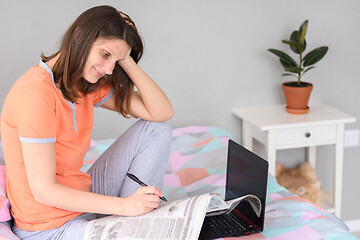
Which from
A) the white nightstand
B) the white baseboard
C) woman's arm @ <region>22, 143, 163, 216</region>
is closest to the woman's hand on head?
woman's arm @ <region>22, 143, 163, 216</region>

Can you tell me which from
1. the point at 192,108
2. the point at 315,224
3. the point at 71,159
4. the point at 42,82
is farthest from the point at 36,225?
the point at 192,108

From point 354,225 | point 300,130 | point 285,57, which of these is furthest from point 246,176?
point 354,225

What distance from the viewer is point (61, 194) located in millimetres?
1191

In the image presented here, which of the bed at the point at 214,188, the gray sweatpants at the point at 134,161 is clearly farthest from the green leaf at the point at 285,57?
the gray sweatpants at the point at 134,161

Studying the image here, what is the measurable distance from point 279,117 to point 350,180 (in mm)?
654

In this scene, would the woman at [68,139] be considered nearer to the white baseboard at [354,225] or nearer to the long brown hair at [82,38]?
the long brown hair at [82,38]

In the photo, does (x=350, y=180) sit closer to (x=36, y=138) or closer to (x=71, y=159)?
(x=71, y=159)

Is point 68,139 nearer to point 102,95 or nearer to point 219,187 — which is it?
point 102,95

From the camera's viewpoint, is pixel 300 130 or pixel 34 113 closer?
pixel 34 113

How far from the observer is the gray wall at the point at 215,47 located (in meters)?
2.13

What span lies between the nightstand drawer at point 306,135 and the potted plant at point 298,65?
11cm

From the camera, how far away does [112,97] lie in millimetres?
1523

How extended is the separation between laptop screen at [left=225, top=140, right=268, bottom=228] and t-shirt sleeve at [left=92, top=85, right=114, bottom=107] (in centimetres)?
42

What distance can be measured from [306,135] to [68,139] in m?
1.24
